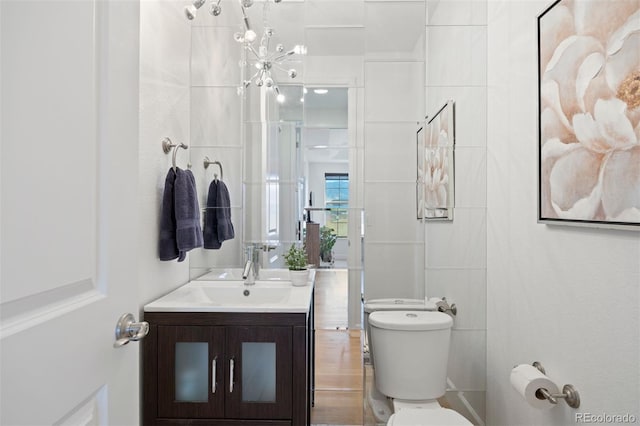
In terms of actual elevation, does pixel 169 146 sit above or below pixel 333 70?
below

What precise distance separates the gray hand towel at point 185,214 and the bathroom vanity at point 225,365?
0.32 meters

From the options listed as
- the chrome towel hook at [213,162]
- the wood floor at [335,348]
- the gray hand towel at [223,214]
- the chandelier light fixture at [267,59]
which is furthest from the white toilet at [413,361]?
the chandelier light fixture at [267,59]

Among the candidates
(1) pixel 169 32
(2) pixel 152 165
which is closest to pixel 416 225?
(2) pixel 152 165

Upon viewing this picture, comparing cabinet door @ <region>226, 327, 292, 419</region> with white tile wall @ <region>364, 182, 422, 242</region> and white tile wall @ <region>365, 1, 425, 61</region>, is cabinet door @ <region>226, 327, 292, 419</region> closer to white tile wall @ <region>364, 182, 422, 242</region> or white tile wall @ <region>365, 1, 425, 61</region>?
white tile wall @ <region>364, 182, 422, 242</region>

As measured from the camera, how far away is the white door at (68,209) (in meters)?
0.55

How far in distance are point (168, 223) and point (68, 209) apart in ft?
3.92

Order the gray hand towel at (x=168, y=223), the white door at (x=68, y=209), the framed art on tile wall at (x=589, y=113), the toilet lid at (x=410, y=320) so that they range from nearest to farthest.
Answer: the white door at (x=68, y=209) < the framed art on tile wall at (x=589, y=113) < the gray hand towel at (x=168, y=223) < the toilet lid at (x=410, y=320)

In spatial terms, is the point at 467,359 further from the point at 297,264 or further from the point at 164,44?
the point at 164,44

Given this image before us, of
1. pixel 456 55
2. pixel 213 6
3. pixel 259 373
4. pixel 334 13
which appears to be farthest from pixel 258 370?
pixel 334 13

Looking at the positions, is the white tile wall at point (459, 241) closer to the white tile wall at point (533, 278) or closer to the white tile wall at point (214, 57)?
the white tile wall at point (533, 278)

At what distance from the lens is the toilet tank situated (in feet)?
6.28

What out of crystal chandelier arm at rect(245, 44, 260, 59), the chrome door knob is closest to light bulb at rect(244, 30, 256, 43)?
crystal chandelier arm at rect(245, 44, 260, 59)

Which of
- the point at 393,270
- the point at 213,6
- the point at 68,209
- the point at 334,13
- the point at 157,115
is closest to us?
the point at 68,209

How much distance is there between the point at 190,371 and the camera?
5.42ft
